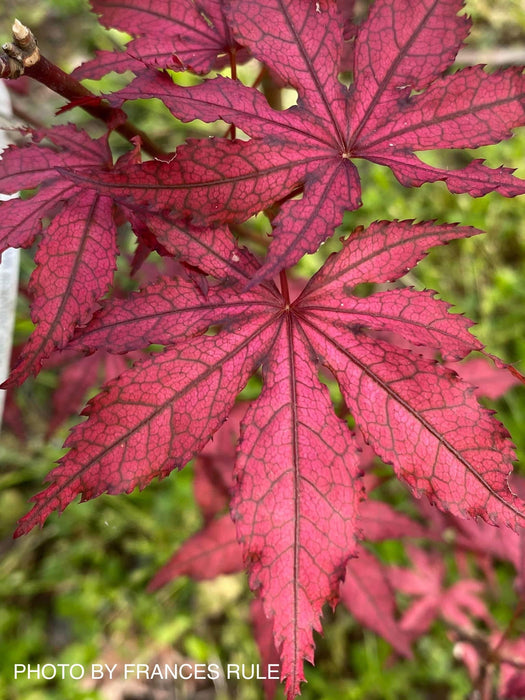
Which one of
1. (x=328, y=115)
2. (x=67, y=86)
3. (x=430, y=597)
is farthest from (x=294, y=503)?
(x=430, y=597)

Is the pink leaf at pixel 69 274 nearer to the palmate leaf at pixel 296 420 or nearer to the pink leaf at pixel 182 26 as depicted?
the palmate leaf at pixel 296 420

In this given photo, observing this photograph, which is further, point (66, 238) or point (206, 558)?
point (206, 558)

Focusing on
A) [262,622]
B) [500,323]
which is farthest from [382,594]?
[500,323]

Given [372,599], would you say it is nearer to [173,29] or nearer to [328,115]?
[328,115]

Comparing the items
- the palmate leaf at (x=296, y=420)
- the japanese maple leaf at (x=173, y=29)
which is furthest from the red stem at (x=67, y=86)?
the palmate leaf at (x=296, y=420)

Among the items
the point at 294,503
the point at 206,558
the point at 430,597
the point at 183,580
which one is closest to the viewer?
the point at 294,503
